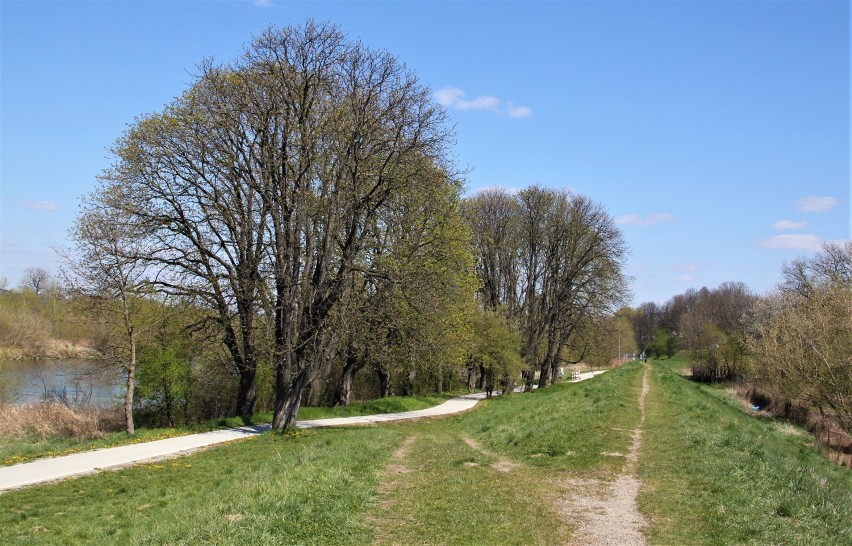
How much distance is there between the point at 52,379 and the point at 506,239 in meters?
29.8

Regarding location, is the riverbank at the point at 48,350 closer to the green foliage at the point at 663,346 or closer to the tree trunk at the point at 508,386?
the tree trunk at the point at 508,386

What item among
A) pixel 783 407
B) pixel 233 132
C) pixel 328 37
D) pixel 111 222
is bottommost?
pixel 783 407

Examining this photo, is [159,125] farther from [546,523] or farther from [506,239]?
[506,239]

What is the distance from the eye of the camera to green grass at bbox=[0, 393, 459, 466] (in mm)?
16219

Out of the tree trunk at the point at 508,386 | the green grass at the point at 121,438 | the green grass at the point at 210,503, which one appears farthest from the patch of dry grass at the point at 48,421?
the tree trunk at the point at 508,386

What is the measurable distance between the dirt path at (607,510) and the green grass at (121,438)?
1323cm

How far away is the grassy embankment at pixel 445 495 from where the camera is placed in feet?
22.8

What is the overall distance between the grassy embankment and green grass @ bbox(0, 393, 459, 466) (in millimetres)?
3956

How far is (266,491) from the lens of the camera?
27.4 feet

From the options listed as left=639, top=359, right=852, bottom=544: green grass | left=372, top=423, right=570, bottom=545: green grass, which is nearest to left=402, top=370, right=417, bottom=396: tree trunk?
left=639, top=359, right=852, bottom=544: green grass

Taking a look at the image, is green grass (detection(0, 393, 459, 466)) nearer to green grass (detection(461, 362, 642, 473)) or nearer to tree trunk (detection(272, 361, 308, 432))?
tree trunk (detection(272, 361, 308, 432))

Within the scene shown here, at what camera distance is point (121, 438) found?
1920 centimetres

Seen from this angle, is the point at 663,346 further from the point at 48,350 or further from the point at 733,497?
the point at 733,497

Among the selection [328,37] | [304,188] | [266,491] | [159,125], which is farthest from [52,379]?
[266,491]
